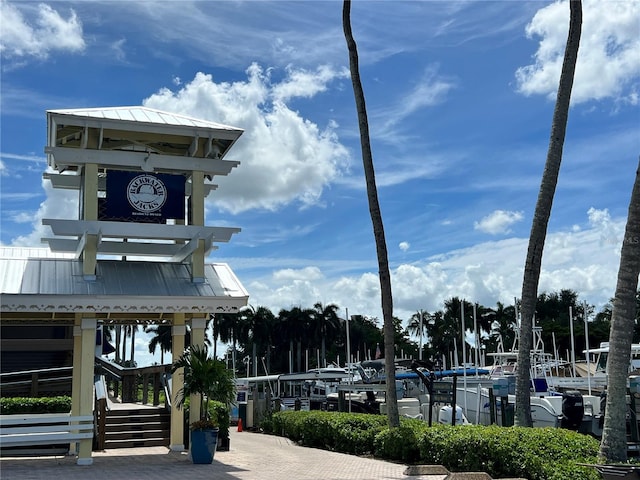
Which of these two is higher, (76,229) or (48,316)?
(76,229)

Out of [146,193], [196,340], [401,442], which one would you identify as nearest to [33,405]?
[196,340]

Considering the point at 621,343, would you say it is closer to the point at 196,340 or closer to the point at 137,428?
the point at 196,340

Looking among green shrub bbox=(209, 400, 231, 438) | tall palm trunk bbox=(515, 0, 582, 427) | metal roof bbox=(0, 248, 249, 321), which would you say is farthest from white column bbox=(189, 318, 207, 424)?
tall palm trunk bbox=(515, 0, 582, 427)

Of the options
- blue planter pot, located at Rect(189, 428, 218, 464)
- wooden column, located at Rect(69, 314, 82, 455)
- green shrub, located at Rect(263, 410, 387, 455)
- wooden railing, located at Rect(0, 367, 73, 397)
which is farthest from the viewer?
wooden railing, located at Rect(0, 367, 73, 397)

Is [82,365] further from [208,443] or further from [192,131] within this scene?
[192,131]

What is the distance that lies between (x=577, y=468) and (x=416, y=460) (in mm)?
5362

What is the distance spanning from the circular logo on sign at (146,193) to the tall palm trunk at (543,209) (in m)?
9.10

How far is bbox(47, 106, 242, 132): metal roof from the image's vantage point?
17.2 meters

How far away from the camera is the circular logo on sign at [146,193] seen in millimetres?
17812

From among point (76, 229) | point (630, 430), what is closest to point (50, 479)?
point (76, 229)

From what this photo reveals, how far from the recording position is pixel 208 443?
15992mm

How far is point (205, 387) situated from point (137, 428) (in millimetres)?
4624

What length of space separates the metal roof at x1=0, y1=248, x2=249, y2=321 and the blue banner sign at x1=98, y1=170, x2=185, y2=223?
137cm

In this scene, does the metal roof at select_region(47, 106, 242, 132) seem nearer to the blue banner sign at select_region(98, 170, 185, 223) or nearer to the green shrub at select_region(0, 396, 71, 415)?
the blue banner sign at select_region(98, 170, 185, 223)
